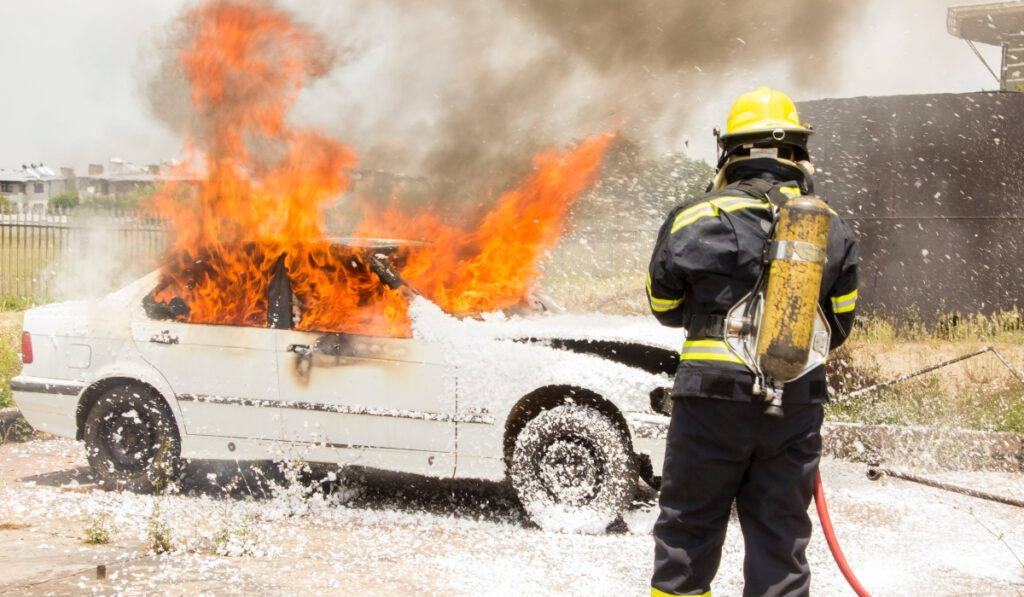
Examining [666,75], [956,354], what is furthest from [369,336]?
[956,354]

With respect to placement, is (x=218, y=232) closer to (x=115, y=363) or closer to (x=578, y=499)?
(x=115, y=363)

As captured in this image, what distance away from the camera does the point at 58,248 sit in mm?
16406

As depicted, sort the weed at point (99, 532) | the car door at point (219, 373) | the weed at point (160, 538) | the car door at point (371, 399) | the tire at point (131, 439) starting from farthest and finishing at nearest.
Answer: the tire at point (131, 439)
the car door at point (219, 373)
the car door at point (371, 399)
the weed at point (99, 532)
the weed at point (160, 538)

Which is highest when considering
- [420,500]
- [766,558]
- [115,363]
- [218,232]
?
[218,232]

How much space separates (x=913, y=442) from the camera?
6715mm

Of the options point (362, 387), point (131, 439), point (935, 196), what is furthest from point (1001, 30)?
point (131, 439)

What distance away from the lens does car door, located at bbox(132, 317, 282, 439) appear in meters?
5.52

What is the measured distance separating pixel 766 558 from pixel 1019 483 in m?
4.25

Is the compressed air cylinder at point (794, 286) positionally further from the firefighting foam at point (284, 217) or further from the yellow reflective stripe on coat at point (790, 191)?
the firefighting foam at point (284, 217)

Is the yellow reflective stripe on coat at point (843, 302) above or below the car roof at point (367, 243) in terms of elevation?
below

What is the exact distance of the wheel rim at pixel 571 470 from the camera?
5027mm

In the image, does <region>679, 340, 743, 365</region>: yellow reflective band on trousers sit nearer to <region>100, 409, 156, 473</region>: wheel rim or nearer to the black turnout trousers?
the black turnout trousers

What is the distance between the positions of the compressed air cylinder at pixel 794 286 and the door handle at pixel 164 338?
4179mm

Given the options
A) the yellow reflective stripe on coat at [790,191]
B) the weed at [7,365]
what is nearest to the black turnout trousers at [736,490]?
the yellow reflective stripe on coat at [790,191]
